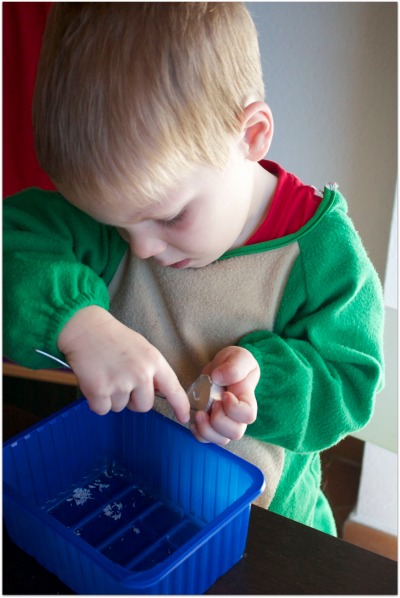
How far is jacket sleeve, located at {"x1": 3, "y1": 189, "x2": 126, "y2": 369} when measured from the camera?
2.32 feet

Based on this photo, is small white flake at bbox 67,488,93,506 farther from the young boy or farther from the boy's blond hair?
the boy's blond hair

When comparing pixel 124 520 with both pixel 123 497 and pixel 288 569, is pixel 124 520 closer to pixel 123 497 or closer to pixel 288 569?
pixel 123 497

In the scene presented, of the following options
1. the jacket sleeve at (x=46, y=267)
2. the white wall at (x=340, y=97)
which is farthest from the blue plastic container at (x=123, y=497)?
the white wall at (x=340, y=97)

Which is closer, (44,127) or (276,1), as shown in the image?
(44,127)

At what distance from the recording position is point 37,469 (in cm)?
75

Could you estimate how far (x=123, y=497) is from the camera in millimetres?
796

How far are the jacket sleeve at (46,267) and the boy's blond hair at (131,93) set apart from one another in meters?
0.11

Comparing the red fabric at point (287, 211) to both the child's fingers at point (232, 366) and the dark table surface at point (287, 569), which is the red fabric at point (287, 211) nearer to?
the child's fingers at point (232, 366)

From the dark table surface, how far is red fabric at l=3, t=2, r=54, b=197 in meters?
1.10

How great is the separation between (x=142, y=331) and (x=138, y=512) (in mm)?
228

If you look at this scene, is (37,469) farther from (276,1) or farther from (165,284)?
(276,1)

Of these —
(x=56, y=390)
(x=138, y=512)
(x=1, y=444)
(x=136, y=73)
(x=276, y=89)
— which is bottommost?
(x=56, y=390)

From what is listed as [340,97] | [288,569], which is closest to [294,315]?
[288,569]

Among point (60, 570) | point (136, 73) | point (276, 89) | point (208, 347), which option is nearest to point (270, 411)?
point (208, 347)
